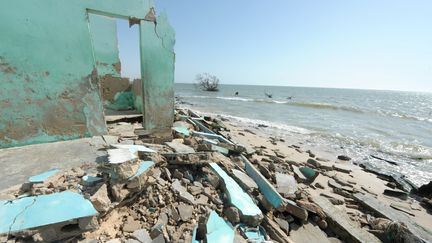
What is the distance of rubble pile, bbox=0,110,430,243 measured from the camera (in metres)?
2.08

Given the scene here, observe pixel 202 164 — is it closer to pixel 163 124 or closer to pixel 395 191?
pixel 163 124

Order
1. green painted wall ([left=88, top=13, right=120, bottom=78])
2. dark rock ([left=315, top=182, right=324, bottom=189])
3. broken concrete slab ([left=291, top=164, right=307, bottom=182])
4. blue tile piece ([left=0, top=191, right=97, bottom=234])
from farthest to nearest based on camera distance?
green painted wall ([left=88, top=13, right=120, bottom=78]) < broken concrete slab ([left=291, top=164, right=307, bottom=182]) < dark rock ([left=315, top=182, right=324, bottom=189]) < blue tile piece ([left=0, top=191, right=97, bottom=234])

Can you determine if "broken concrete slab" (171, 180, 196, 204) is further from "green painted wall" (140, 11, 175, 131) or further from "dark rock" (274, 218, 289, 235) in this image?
"green painted wall" (140, 11, 175, 131)

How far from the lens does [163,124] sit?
5102 mm

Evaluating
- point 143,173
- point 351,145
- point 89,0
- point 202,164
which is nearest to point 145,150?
point 143,173

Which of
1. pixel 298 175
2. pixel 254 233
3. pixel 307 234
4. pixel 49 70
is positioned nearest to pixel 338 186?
pixel 298 175

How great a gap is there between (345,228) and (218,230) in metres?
1.90

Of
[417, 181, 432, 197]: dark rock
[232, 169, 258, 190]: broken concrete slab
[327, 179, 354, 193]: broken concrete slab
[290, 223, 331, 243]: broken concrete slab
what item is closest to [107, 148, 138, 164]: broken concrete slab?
[232, 169, 258, 190]: broken concrete slab

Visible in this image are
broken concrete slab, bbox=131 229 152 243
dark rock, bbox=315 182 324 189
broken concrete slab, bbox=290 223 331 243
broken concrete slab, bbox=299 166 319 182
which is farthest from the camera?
broken concrete slab, bbox=299 166 319 182

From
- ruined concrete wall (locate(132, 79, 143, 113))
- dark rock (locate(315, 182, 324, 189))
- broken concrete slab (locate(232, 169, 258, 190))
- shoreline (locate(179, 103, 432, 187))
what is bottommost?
shoreline (locate(179, 103, 432, 187))

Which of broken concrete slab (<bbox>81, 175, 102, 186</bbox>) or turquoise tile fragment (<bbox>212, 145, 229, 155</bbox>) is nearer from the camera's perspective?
broken concrete slab (<bbox>81, 175, 102, 186</bbox>)

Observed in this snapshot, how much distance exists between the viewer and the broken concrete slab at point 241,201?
259cm

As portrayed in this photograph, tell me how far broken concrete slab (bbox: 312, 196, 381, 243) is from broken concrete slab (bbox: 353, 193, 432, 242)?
78 centimetres

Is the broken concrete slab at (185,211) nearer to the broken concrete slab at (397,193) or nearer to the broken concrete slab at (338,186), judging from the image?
the broken concrete slab at (338,186)
